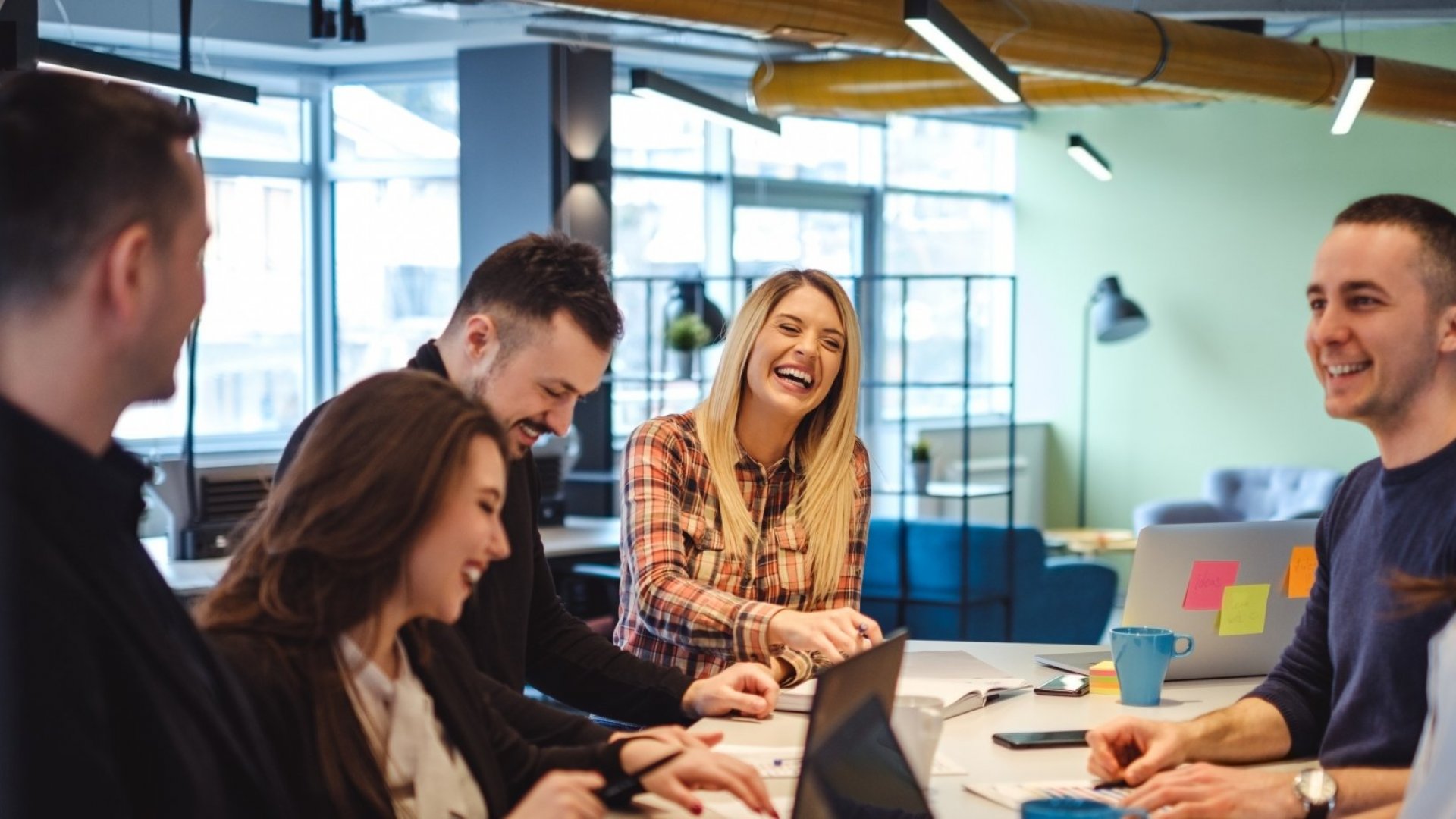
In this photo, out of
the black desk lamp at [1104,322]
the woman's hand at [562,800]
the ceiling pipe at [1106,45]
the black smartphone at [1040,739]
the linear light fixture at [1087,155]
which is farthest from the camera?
the black desk lamp at [1104,322]

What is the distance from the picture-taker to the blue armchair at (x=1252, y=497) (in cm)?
913

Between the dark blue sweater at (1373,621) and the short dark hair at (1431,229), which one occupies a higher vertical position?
the short dark hair at (1431,229)

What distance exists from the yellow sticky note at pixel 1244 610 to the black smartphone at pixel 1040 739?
603mm

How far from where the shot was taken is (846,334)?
308cm

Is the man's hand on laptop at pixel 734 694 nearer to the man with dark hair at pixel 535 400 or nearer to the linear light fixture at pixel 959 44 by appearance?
the man with dark hair at pixel 535 400

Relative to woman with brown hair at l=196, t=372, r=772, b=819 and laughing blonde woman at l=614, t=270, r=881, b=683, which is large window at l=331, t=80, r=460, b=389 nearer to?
laughing blonde woman at l=614, t=270, r=881, b=683

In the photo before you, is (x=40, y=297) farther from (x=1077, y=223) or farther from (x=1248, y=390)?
(x=1077, y=223)

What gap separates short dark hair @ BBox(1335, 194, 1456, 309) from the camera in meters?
2.08

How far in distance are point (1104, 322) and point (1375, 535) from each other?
8177mm

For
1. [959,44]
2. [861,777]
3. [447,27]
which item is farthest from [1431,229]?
[447,27]

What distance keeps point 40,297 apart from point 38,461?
124 mm

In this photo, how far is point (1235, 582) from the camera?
2789mm

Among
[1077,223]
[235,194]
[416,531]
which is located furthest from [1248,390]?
[416,531]

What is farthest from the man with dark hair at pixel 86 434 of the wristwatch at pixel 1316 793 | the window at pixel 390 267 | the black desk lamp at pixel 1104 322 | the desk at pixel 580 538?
the black desk lamp at pixel 1104 322
